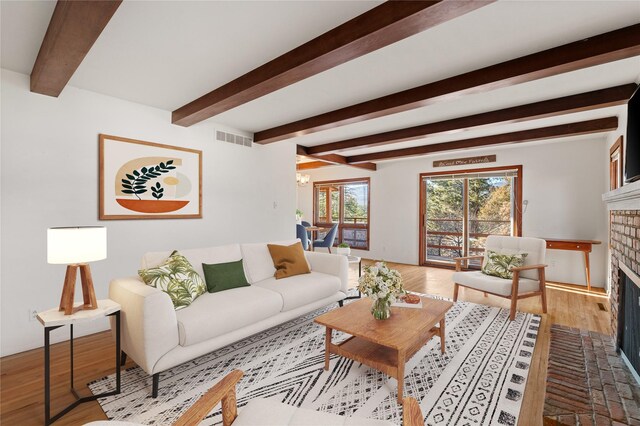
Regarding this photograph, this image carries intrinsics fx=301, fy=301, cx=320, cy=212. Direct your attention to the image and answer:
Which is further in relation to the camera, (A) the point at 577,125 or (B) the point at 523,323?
(A) the point at 577,125

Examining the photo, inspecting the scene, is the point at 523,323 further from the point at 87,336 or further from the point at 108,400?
the point at 87,336

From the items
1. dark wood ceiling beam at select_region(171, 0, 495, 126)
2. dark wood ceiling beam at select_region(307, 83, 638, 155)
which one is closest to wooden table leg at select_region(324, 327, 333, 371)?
dark wood ceiling beam at select_region(171, 0, 495, 126)

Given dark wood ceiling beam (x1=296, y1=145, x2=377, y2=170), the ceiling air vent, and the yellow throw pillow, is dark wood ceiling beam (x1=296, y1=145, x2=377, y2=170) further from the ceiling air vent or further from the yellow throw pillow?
the yellow throw pillow

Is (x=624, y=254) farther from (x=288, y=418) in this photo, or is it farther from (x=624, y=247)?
(x=288, y=418)

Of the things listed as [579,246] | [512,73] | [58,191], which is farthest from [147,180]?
[579,246]

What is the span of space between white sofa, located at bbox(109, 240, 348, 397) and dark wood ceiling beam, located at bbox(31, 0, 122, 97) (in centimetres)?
158

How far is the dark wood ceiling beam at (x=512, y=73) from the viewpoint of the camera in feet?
6.68

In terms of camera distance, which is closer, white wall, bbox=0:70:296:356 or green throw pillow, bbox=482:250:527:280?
white wall, bbox=0:70:296:356

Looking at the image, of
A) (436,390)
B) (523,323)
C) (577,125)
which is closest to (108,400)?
(436,390)

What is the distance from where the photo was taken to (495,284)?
3432mm

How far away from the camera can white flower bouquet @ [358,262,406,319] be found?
7.49 ft

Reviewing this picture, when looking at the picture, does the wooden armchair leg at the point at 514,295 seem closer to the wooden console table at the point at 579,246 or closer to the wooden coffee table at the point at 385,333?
the wooden coffee table at the point at 385,333

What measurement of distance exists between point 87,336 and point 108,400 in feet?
4.69

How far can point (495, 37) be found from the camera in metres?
2.11
